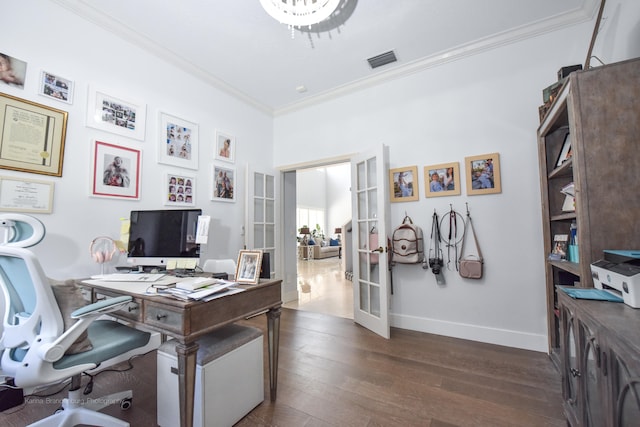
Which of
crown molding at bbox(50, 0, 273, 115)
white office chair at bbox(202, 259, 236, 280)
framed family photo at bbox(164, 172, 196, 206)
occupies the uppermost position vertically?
crown molding at bbox(50, 0, 273, 115)

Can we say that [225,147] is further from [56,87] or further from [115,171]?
[56,87]

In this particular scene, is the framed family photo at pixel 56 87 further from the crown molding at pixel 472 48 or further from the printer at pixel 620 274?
the printer at pixel 620 274

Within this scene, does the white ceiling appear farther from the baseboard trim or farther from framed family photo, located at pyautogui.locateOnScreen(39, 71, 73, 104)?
the baseboard trim

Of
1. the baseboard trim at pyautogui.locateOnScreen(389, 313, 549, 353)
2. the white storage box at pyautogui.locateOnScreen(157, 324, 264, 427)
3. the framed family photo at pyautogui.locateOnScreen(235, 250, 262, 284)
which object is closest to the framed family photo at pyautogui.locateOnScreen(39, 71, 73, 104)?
the framed family photo at pyautogui.locateOnScreen(235, 250, 262, 284)

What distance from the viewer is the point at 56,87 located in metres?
2.10

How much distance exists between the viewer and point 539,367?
2.12 meters

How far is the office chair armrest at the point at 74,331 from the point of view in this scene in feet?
3.95

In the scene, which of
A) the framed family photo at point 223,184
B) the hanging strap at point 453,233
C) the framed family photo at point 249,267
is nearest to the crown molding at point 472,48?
the framed family photo at point 223,184

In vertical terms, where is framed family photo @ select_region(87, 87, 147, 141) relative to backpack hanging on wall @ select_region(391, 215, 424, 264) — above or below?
above

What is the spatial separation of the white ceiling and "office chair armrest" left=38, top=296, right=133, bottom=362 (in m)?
2.42

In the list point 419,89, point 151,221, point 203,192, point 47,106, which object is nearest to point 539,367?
point 419,89

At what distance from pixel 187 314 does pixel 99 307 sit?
1.47 feet

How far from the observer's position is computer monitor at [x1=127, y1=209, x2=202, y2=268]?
6.59 feet

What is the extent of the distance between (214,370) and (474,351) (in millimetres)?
2310
